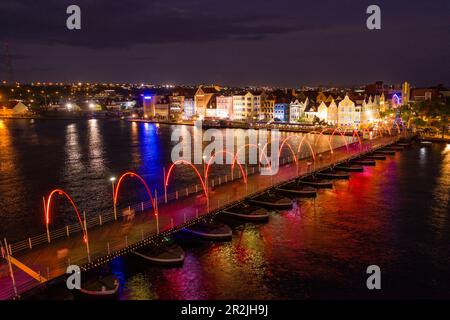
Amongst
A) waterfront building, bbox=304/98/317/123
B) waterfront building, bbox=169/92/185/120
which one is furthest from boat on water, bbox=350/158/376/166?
waterfront building, bbox=169/92/185/120

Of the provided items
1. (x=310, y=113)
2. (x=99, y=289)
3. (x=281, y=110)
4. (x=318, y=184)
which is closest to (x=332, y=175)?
(x=318, y=184)

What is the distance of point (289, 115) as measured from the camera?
129 metres

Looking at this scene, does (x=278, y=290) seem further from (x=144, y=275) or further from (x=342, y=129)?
(x=342, y=129)

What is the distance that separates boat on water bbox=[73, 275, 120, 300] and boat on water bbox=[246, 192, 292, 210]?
17.5m

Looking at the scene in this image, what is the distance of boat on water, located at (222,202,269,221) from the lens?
114 feet

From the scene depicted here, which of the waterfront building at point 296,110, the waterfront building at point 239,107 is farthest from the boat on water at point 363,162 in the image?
the waterfront building at point 239,107

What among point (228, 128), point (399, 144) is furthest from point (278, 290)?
point (228, 128)

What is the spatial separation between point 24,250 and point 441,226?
32.8 metres

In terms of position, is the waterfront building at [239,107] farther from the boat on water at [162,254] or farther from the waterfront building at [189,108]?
the boat on water at [162,254]

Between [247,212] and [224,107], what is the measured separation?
387 feet

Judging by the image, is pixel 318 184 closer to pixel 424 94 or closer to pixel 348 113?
pixel 348 113

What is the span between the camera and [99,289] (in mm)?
21828

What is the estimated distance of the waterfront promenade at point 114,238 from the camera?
20.5m

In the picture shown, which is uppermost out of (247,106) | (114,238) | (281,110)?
(247,106)
